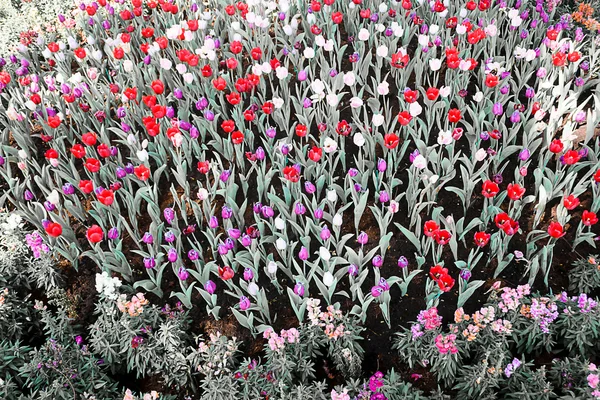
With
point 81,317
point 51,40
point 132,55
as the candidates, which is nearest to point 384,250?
point 81,317

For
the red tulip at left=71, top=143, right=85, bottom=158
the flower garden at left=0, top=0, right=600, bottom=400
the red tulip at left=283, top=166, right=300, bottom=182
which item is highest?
the red tulip at left=71, top=143, right=85, bottom=158

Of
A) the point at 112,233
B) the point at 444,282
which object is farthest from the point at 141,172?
the point at 444,282

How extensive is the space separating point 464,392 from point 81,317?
81.1 inches

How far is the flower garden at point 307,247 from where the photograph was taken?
2.34m

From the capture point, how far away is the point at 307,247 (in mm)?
2740

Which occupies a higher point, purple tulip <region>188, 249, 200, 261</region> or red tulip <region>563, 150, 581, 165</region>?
red tulip <region>563, 150, 581, 165</region>

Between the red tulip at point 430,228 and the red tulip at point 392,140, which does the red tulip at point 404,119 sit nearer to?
the red tulip at point 392,140

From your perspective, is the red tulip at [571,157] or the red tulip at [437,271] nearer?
the red tulip at [437,271]

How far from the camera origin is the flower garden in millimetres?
2344

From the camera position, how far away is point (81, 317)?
2.73 m

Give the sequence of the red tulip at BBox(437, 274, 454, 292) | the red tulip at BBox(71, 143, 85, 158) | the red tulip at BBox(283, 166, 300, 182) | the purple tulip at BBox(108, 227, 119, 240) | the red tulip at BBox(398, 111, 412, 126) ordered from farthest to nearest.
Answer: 1. the red tulip at BBox(71, 143, 85, 158)
2. the red tulip at BBox(398, 111, 412, 126)
3. the red tulip at BBox(283, 166, 300, 182)
4. the purple tulip at BBox(108, 227, 119, 240)
5. the red tulip at BBox(437, 274, 454, 292)

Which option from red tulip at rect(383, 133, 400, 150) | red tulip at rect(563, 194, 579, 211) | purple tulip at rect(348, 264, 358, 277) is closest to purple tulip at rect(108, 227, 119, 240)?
purple tulip at rect(348, 264, 358, 277)

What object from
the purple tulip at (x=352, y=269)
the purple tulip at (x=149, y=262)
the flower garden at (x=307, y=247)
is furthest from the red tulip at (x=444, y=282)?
the purple tulip at (x=149, y=262)

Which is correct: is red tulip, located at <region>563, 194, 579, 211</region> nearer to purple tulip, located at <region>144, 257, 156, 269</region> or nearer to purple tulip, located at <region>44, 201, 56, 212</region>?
purple tulip, located at <region>144, 257, 156, 269</region>
